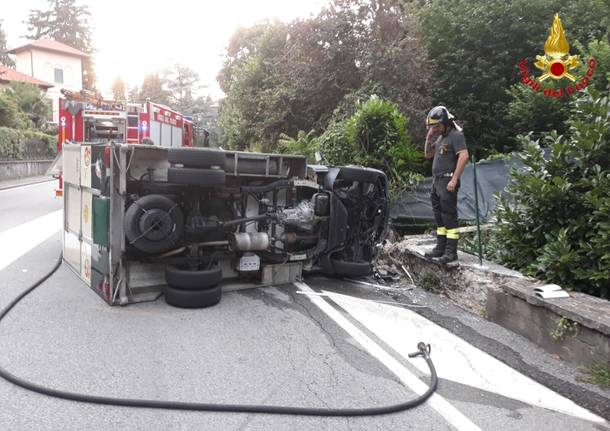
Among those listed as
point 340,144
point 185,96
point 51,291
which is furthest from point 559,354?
point 185,96

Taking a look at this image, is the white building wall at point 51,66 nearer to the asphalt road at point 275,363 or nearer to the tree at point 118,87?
the tree at point 118,87

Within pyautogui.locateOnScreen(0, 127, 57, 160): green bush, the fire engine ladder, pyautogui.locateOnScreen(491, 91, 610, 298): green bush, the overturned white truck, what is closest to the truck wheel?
the overturned white truck

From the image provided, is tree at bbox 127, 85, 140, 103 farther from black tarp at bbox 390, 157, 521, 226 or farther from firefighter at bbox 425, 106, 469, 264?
firefighter at bbox 425, 106, 469, 264

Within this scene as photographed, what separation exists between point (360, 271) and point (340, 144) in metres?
5.63

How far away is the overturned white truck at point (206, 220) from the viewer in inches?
196

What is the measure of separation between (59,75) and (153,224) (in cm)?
6393

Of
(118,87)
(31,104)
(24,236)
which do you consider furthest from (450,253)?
(118,87)

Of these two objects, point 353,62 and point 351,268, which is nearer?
point 351,268

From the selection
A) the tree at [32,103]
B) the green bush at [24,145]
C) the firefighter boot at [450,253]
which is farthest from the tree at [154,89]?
the firefighter boot at [450,253]

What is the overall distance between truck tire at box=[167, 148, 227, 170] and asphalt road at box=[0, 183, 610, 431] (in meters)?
1.49

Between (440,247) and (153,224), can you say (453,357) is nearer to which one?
(440,247)

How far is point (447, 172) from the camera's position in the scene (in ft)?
19.9

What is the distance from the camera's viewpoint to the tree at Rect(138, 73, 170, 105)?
5388 centimetres

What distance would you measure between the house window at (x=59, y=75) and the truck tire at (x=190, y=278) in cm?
6344
